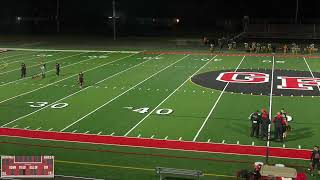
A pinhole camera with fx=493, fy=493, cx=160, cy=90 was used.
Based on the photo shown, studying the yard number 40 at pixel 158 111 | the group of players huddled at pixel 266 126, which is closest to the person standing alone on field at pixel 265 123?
the group of players huddled at pixel 266 126

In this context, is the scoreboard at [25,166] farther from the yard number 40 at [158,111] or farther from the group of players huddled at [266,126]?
the yard number 40 at [158,111]

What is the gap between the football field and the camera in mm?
17438

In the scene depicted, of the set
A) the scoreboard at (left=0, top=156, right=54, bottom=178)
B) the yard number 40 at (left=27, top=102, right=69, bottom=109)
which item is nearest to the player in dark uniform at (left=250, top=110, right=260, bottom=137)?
the scoreboard at (left=0, top=156, right=54, bottom=178)

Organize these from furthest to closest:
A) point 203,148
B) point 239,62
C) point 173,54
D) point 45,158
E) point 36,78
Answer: point 173,54 < point 239,62 < point 36,78 < point 203,148 < point 45,158

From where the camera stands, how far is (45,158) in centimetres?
1216

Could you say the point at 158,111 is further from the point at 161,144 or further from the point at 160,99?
the point at 161,144

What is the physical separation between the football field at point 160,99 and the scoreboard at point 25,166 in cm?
480

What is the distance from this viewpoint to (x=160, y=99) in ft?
74.2

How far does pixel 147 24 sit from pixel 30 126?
65.1m

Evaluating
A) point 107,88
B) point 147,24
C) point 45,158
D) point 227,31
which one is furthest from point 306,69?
point 147,24

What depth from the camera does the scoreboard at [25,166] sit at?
39.8ft

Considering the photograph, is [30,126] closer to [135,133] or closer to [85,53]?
[135,133]

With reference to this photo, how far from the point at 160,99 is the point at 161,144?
7066 millimetres

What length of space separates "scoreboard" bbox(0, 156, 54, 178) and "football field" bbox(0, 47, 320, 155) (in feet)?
15.7
